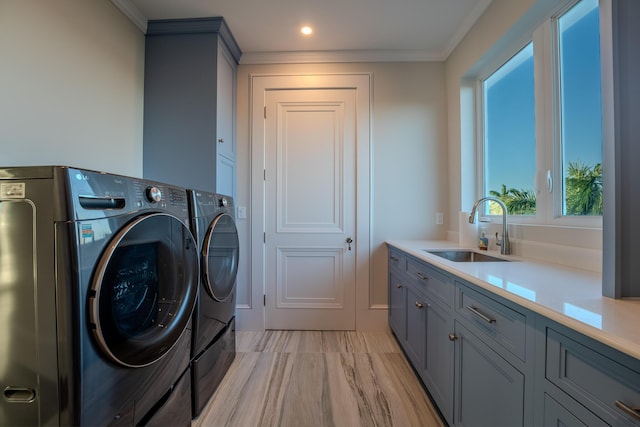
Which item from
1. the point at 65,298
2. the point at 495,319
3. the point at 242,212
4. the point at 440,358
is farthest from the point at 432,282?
the point at 242,212

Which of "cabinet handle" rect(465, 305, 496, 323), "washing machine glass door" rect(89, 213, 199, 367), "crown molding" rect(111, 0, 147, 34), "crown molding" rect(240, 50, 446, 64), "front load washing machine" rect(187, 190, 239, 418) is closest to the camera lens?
"washing machine glass door" rect(89, 213, 199, 367)

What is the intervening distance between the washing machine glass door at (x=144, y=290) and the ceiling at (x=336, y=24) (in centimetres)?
169

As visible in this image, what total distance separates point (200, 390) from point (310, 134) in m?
2.06

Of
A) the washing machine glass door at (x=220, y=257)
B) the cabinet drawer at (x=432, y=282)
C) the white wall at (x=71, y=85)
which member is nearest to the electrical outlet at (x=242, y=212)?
the washing machine glass door at (x=220, y=257)

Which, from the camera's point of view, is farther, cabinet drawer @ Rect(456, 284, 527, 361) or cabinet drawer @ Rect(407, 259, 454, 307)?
cabinet drawer @ Rect(407, 259, 454, 307)

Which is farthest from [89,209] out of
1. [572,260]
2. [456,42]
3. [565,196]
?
[456,42]

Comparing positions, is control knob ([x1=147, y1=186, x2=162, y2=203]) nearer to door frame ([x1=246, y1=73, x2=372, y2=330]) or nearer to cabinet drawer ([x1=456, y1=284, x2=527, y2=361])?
cabinet drawer ([x1=456, y1=284, x2=527, y2=361])

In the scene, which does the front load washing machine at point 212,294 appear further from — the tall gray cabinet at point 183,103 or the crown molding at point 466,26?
the crown molding at point 466,26

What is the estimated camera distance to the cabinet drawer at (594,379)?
570 millimetres

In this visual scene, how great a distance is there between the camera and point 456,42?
2287mm

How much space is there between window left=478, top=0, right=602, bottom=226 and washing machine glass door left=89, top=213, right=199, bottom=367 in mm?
1916

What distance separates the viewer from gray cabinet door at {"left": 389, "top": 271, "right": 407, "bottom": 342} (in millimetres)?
2025

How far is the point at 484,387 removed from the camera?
1.05m

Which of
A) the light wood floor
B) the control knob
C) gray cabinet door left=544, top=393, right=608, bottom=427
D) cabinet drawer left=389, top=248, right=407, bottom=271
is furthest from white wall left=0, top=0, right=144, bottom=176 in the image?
gray cabinet door left=544, top=393, right=608, bottom=427
